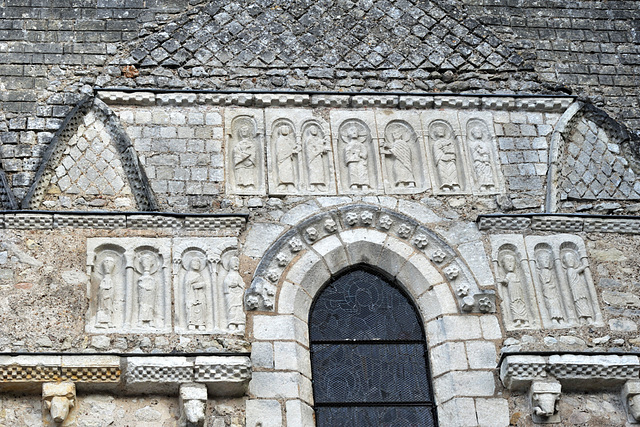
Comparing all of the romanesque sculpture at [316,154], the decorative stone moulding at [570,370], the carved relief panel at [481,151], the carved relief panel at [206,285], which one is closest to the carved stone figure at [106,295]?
the carved relief panel at [206,285]

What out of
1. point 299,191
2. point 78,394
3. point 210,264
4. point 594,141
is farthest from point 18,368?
point 594,141

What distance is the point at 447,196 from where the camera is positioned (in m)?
9.82

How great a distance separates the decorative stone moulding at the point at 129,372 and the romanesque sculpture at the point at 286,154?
175 centimetres

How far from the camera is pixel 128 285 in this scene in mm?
8984

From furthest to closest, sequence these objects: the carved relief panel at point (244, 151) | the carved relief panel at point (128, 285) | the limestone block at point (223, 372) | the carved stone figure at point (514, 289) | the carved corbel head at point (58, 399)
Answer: the carved relief panel at point (244, 151), the carved stone figure at point (514, 289), the carved relief panel at point (128, 285), the limestone block at point (223, 372), the carved corbel head at point (58, 399)

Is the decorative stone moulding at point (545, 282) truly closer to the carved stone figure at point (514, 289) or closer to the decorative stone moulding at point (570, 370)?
the carved stone figure at point (514, 289)

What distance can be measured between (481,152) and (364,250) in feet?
4.58

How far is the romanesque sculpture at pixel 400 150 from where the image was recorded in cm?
987

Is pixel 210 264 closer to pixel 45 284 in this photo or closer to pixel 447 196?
pixel 45 284

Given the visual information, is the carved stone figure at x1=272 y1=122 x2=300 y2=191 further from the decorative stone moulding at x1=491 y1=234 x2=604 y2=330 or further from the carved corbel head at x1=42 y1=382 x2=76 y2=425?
the carved corbel head at x1=42 y1=382 x2=76 y2=425

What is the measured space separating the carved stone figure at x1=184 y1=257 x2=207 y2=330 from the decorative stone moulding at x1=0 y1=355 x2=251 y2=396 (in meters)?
0.39

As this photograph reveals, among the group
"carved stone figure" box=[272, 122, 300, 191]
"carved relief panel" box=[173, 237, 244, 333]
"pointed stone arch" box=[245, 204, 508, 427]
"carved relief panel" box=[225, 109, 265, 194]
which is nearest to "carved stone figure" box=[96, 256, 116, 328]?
"carved relief panel" box=[173, 237, 244, 333]

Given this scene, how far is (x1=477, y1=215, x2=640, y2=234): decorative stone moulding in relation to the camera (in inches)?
378

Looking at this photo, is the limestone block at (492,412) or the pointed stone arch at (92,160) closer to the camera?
the limestone block at (492,412)
